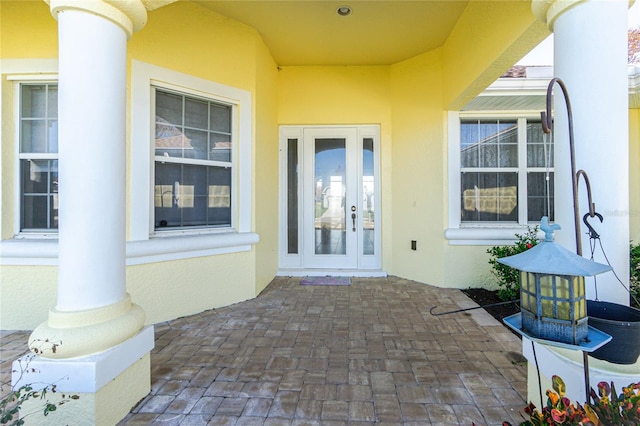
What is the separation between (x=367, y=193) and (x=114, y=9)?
3.87 m

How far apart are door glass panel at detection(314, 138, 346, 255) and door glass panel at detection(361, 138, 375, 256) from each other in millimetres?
323

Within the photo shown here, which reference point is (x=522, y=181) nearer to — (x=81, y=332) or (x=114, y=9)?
(x=114, y=9)

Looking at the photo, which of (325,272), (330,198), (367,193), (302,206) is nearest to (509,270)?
(367,193)

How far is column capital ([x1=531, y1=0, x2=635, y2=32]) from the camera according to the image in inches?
61.2

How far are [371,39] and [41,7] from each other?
11.6ft

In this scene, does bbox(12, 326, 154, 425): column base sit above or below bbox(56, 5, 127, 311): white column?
below

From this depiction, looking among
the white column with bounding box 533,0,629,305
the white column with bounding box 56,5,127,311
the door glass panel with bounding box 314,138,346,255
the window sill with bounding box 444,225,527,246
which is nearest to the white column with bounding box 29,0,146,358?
the white column with bounding box 56,5,127,311

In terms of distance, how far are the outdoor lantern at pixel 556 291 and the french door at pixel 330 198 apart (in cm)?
376

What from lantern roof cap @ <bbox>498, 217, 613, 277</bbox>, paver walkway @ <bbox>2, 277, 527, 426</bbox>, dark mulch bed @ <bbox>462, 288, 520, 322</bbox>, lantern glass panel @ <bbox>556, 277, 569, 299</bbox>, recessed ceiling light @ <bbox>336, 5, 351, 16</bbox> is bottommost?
paver walkway @ <bbox>2, 277, 527, 426</bbox>

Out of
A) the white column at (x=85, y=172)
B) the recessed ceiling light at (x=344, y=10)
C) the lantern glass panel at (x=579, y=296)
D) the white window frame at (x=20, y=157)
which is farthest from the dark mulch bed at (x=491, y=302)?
the white window frame at (x=20, y=157)

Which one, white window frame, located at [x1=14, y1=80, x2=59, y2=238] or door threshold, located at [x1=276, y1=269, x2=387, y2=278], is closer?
white window frame, located at [x1=14, y1=80, x2=59, y2=238]

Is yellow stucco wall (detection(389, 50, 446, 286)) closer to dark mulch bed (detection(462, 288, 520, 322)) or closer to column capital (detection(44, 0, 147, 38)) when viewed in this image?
dark mulch bed (detection(462, 288, 520, 322))

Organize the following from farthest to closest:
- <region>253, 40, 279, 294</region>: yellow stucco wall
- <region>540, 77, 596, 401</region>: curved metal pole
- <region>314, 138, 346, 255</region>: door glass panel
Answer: <region>314, 138, 346, 255</region>: door glass panel < <region>253, 40, 279, 294</region>: yellow stucco wall < <region>540, 77, 596, 401</region>: curved metal pole

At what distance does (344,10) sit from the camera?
3492 millimetres
